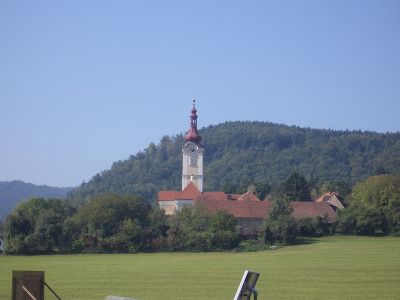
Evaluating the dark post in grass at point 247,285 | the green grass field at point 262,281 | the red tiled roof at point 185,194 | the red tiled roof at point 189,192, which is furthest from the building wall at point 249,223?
the dark post in grass at point 247,285

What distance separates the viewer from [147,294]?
102 ft

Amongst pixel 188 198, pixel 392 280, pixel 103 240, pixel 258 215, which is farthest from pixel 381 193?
pixel 392 280

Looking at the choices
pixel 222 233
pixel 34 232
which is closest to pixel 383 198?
pixel 222 233

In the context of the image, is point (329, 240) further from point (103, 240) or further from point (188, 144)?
point (188, 144)

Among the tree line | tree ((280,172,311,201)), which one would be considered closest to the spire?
tree ((280,172,311,201))

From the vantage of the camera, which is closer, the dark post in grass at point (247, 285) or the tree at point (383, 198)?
the dark post in grass at point (247, 285)

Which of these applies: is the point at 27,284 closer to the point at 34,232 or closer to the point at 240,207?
the point at 34,232

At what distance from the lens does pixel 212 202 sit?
101438mm

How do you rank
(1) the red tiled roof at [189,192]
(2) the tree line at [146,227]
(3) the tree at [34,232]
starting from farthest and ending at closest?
1. (1) the red tiled roof at [189,192]
2. (2) the tree line at [146,227]
3. (3) the tree at [34,232]

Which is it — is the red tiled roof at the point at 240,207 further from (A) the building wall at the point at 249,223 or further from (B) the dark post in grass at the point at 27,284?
(B) the dark post in grass at the point at 27,284

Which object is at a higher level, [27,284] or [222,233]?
[27,284]

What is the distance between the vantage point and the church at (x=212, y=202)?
99938mm

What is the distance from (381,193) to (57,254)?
45.2 m

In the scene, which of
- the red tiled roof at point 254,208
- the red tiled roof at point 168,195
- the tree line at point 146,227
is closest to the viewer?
the tree line at point 146,227
